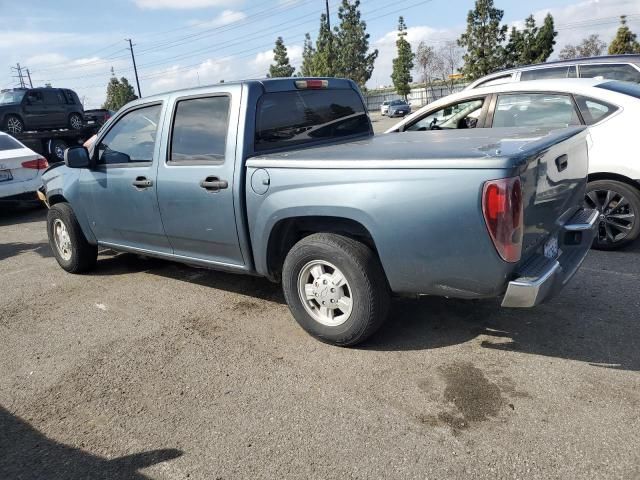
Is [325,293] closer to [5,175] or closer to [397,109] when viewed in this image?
[5,175]

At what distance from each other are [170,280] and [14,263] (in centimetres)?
254

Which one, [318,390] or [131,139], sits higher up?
[131,139]

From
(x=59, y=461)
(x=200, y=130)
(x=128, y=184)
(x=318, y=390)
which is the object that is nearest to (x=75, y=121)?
(x=128, y=184)

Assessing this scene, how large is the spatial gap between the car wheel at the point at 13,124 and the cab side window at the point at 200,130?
1645 cm

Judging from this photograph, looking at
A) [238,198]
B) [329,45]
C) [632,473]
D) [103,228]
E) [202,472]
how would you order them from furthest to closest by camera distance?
[329,45]
[103,228]
[238,198]
[202,472]
[632,473]

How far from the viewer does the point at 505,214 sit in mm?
2762

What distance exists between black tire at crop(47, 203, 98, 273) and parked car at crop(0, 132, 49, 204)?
4.23 meters

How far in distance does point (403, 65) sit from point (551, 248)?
59.1 meters

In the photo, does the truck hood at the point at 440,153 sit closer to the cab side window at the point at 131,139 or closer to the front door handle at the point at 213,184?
the front door handle at the point at 213,184

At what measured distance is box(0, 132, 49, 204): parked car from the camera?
9273mm

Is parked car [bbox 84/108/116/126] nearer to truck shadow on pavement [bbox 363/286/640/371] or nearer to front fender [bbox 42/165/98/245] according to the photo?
front fender [bbox 42/165/98/245]

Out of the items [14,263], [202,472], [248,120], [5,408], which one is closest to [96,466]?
[202,472]

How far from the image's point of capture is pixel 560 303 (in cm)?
415

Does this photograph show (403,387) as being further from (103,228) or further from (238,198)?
(103,228)
